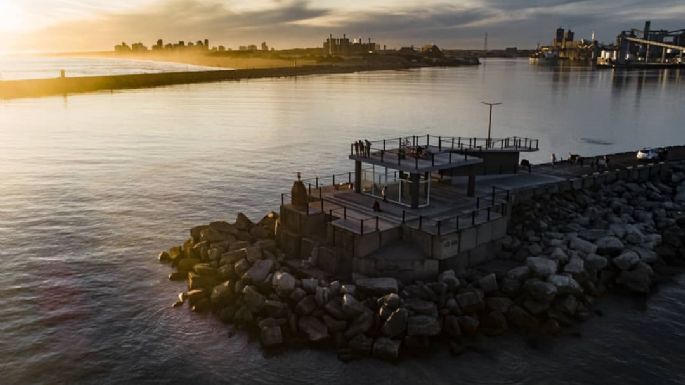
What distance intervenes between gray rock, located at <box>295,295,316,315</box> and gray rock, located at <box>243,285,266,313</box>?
66.2 inches

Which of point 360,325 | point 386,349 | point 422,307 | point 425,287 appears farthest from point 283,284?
point 425,287

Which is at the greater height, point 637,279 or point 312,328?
point 637,279

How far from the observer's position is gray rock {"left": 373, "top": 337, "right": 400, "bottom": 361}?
21031 millimetres

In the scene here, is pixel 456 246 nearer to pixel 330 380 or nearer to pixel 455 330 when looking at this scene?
pixel 455 330

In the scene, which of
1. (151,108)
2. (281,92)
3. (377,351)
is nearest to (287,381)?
(377,351)

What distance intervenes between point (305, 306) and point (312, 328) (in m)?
1.12

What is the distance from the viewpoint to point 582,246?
2892 centimetres

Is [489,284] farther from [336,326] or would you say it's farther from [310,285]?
[310,285]

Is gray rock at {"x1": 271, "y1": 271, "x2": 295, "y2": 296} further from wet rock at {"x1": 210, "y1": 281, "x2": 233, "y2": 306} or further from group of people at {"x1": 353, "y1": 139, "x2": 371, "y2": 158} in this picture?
group of people at {"x1": 353, "y1": 139, "x2": 371, "y2": 158}

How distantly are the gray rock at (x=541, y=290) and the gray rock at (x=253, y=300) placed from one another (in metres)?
12.2

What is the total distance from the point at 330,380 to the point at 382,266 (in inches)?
262

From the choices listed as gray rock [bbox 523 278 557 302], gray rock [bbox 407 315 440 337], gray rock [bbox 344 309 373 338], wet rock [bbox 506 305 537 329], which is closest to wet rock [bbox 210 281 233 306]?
gray rock [bbox 344 309 373 338]

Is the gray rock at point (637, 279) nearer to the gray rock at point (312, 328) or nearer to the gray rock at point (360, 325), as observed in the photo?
the gray rock at point (360, 325)

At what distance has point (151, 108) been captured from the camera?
372 feet
